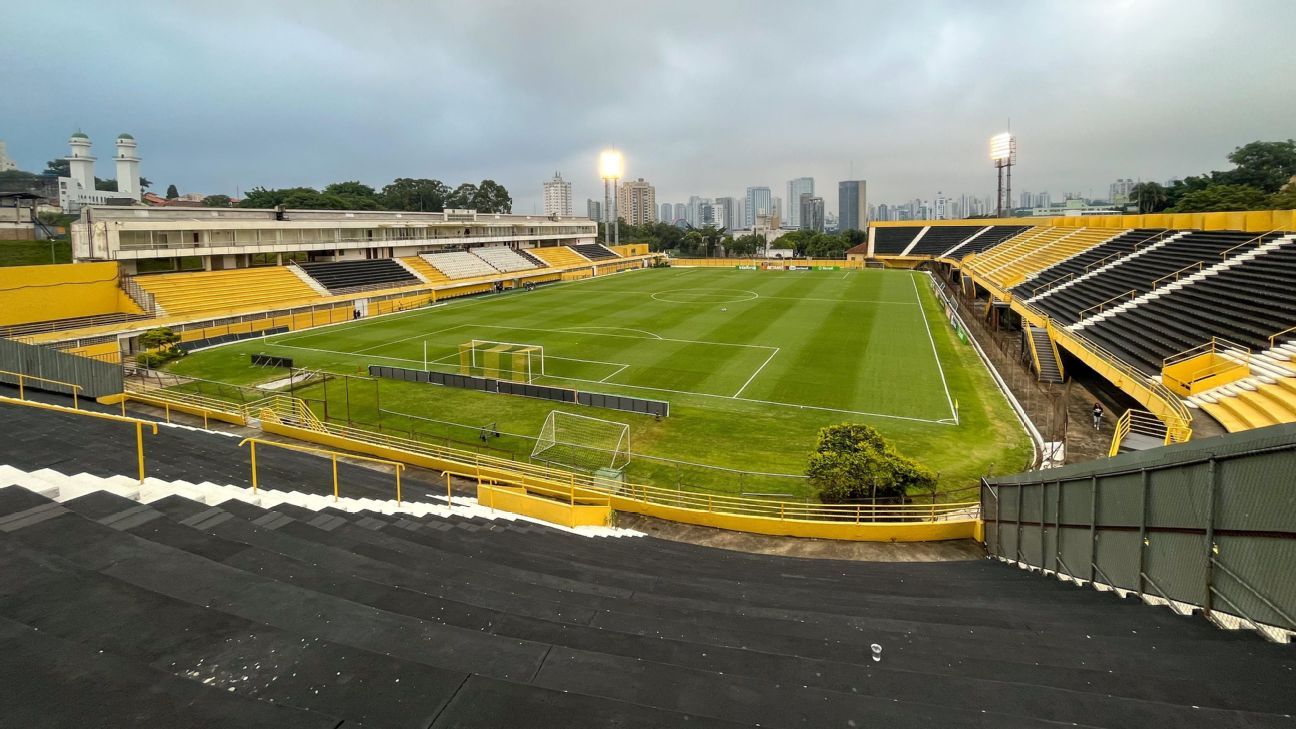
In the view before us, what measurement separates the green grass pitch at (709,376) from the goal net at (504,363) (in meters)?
0.94

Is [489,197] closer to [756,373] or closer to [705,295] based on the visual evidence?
[705,295]

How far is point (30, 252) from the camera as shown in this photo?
4716cm

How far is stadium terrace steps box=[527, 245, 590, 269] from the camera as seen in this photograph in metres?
88.7

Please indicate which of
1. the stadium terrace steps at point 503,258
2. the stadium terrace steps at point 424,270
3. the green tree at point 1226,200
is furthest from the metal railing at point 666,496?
the green tree at point 1226,200

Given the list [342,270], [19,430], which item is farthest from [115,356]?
[19,430]

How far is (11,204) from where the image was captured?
5319cm

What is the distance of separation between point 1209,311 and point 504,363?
31117 mm

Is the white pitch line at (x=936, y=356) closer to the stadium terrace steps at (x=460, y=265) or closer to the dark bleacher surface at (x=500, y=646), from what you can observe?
the dark bleacher surface at (x=500, y=646)

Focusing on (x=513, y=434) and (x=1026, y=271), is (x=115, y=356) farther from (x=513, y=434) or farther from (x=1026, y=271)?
(x=1026, y=271)

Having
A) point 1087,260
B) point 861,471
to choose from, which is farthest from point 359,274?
point 1087,260

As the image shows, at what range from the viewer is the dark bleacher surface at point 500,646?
4.22 meters

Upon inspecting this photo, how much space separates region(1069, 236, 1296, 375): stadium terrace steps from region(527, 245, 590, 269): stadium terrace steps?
226 ft

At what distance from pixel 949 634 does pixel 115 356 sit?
42.7 m

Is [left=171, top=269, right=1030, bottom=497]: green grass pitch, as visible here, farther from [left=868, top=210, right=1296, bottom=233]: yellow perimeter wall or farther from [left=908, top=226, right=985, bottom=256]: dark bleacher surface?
[left=908, top=226, right=985, bottom=256]: dark bleacher surface
